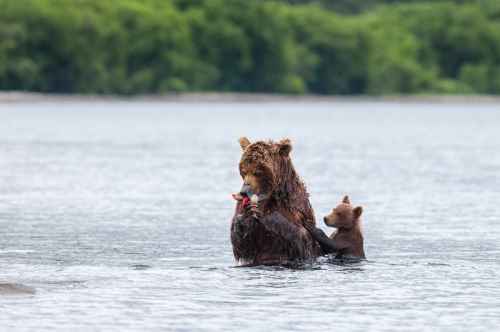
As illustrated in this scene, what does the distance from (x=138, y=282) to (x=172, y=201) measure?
13862 millimetres

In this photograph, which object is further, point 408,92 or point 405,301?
point 408,92

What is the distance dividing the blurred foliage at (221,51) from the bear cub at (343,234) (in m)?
125

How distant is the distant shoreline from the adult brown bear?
435ft

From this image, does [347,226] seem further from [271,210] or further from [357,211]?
[271,210]

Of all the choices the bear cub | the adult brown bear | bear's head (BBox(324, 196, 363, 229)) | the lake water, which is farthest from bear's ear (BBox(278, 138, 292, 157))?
the lake water

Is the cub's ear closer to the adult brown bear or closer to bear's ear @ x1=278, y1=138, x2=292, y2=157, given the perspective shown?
the adult brown bear

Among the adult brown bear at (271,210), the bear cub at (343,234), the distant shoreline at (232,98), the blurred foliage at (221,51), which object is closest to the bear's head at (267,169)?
the adult brown bear at (271,210)

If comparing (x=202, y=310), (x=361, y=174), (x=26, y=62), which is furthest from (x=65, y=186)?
(x=26, y=62)

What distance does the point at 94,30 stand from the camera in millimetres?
152625

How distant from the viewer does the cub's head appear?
1883 centimetres

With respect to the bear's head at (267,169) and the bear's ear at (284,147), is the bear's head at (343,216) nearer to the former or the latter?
the bear's head at (267,169)

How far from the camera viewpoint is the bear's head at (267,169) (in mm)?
18828

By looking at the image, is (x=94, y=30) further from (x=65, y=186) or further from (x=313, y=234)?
(x=313, y=234)

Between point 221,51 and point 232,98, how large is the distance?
859 cm
